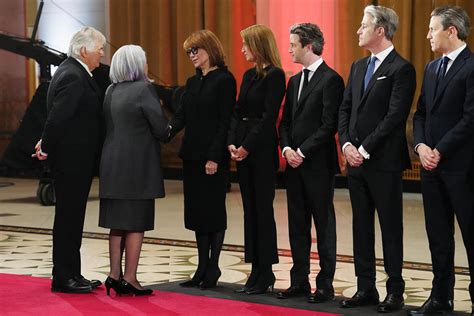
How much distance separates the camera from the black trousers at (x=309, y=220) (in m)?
4.93

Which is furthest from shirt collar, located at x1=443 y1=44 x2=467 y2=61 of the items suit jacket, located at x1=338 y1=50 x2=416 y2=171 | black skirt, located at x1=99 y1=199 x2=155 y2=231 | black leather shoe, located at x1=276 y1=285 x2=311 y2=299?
black skirt, located at x1=99 y1=199 x2=155 y2=231

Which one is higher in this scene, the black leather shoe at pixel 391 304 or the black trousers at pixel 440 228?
the black trousers at pixel 440 228

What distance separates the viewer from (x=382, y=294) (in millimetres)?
5230

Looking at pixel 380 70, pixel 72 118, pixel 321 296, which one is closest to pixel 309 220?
pixel 321 296

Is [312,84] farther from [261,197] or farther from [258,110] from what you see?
[261,197]

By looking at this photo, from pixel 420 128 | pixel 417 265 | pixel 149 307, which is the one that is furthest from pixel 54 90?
pixel 417 265

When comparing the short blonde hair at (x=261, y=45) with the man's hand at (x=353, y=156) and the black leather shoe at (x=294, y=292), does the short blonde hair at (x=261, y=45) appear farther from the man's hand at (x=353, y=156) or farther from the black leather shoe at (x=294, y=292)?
the black leather shoe at (x=294, y=292)

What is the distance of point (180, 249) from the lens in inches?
268

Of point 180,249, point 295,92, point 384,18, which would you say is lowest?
point 180,249

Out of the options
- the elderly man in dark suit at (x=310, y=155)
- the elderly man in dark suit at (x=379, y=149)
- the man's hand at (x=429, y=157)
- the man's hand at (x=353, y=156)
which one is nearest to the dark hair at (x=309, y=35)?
the elderly man in dark suit at (x=310, y=155)

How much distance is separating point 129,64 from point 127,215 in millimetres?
757

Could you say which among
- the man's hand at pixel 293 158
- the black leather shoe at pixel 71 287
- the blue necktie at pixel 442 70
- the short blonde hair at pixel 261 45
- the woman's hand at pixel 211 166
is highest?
the short blonde hair at pixel 261 45

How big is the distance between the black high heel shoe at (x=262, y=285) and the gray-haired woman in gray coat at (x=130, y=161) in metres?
0.55

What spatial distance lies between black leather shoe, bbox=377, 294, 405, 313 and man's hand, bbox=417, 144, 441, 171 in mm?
623
